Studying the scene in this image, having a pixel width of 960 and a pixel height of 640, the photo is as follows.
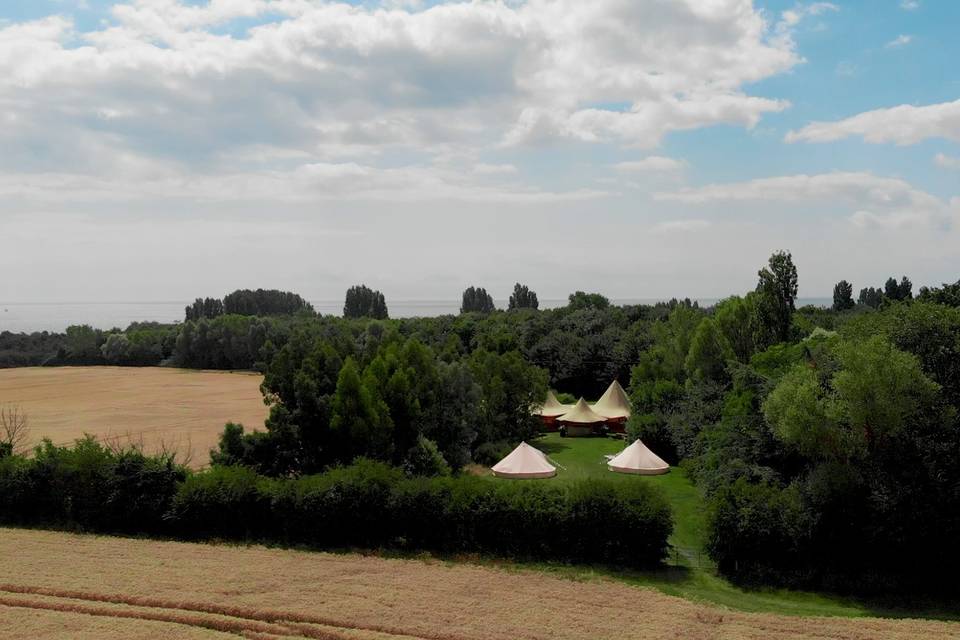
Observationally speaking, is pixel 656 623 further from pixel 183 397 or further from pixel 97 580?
pixel 183 397

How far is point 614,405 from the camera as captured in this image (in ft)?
152

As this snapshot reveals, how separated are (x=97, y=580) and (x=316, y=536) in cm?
586

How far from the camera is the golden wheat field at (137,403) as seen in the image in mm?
47344

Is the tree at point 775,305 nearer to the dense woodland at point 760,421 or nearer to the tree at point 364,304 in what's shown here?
the dense woodland at point 760,421

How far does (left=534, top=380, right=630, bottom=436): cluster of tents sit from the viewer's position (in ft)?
148

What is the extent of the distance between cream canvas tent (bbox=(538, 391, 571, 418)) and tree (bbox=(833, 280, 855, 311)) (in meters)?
67.5

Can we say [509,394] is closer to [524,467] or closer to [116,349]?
[524,467]

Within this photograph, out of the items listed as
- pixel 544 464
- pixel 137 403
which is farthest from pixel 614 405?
pixel 137 403

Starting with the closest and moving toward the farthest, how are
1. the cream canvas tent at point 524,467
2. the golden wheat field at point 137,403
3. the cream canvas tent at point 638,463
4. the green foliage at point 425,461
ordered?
the green foliage at point 425,461, the cream canvas tent at point 524,467, the cream canvas tent at point 638,463, the golden wheat field at point 137,403

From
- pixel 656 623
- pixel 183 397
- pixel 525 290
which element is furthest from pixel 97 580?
pixel 525 290

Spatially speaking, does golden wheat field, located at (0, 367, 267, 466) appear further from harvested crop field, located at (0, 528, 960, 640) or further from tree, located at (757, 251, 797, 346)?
tree, located at (757, 251, 797, 346)

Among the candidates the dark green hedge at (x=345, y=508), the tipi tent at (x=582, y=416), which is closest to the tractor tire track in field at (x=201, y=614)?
the dark green hedge at (x=345, y=508)

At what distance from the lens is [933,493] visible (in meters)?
18.2

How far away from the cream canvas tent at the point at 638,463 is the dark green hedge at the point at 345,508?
1097 cm
